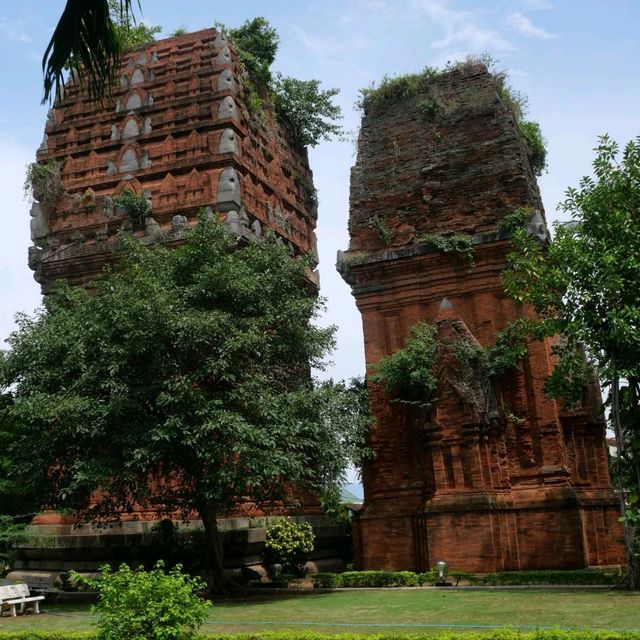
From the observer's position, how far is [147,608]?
24.9 feet

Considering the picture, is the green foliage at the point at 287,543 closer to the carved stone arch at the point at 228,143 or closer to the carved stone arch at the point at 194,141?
the carved stone arch at the point at 228,143

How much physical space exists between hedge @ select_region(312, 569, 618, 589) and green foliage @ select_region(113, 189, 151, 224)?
1038 cm

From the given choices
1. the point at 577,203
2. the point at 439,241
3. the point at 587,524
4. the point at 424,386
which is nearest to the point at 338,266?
the point at 439,241

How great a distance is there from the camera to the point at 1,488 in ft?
66.4

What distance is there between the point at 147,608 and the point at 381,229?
13.2 m

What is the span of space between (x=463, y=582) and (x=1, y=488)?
39.4 ft

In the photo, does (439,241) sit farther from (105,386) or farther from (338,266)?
(105,386)

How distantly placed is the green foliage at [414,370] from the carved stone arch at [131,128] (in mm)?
10181

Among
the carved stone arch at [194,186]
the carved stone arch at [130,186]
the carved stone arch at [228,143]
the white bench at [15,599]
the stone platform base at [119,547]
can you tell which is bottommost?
the white bench at [15,599]

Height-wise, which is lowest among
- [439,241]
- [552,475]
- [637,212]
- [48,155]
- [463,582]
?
[463,582]

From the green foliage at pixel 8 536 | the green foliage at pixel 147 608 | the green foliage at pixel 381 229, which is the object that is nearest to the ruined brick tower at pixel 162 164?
the green foliage at pixel 8 536

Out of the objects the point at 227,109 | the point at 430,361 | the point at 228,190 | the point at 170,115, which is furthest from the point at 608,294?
the point at 170,115

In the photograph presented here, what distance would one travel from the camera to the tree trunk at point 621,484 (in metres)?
12.6

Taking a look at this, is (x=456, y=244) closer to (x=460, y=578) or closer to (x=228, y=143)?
(x=228, y=143)
